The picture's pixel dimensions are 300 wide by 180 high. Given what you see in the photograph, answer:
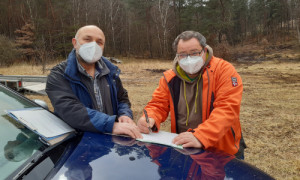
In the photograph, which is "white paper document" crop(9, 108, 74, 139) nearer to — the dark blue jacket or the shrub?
the dark blue jacket

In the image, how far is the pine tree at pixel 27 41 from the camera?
83.3 feet

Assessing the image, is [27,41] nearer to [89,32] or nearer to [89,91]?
[89,32]

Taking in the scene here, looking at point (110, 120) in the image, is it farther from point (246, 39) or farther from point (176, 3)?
point (246, 39)

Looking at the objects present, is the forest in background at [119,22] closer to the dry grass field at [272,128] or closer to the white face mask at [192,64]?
the dry grass field at [272,128]

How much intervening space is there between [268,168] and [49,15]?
32372mm

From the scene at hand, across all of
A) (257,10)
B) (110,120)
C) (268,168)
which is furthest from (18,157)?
(257,10)

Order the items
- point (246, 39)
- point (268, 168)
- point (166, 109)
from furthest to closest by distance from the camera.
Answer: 1. point (246, 39)
2. point (268, 168)
3. point (166, 109)

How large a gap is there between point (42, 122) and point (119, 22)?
35.7m

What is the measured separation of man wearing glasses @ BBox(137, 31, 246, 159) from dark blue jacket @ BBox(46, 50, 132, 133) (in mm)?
356

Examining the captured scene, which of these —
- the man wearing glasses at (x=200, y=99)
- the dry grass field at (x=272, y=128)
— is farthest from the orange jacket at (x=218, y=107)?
the dry grass field at (x=272, y=128)

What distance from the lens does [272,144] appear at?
13.4 ft

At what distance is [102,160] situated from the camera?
1295 millimetres

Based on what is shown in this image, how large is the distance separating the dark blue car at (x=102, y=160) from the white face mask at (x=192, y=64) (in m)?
0.74

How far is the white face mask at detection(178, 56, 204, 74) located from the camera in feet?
A: 6.39
